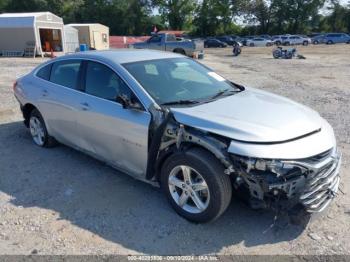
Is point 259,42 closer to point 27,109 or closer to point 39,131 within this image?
point 27,109

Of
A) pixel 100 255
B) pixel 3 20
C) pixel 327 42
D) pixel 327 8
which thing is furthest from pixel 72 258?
pixel 327 8

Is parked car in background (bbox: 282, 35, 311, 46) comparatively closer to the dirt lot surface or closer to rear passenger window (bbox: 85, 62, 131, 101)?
the dirt lot surface

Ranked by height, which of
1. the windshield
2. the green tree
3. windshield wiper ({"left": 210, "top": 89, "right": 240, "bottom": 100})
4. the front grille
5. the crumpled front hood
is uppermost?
the green tree

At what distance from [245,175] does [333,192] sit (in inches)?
38.6

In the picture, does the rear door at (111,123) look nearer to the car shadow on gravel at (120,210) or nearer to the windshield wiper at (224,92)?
the car shadow on gravel at (120,210)

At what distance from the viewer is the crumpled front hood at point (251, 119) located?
3.23 metres

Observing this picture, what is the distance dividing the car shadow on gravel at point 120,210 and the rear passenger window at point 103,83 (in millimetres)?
1095

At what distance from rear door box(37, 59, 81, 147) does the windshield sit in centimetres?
96

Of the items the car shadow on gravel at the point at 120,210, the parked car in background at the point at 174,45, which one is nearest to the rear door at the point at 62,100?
the car shadow on gravel at the point at 120,210

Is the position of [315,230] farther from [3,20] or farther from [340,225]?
[3,20]

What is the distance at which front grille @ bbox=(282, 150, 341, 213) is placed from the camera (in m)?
3.11

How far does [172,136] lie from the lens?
11.7ft

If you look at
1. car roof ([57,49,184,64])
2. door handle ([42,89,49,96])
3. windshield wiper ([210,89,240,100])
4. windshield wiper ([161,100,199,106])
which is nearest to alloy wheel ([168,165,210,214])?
windshield wiper ([161,100,199,106])

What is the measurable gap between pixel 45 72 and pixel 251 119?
3468 mm
